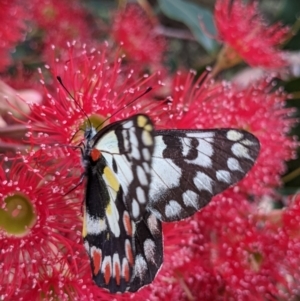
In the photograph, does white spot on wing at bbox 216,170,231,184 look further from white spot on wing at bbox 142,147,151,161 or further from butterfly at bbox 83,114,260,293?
white spot on wing at bbox 142,147,151,161

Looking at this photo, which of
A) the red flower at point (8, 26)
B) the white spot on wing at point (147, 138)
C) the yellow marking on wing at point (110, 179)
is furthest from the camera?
the red flower at point (8, 26)

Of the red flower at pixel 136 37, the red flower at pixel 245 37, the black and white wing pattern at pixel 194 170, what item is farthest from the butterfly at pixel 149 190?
the red flower at pixel 136 37

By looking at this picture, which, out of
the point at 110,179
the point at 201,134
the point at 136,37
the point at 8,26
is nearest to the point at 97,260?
the point at 110,179

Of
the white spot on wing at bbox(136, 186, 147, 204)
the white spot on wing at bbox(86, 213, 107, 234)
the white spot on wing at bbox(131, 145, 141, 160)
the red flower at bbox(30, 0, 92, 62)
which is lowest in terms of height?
the red flower at bbox(30, 0, 92, 62)

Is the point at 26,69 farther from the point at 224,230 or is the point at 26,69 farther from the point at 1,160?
the point at 224,230

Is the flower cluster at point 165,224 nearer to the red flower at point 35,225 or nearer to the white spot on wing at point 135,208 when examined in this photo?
the red flower at point 35,225

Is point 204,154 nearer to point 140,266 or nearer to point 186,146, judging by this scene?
point 186,146

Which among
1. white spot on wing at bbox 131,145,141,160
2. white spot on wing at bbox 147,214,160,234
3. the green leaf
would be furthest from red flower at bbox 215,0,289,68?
white spot on wing at bbox 131,145,141,160
